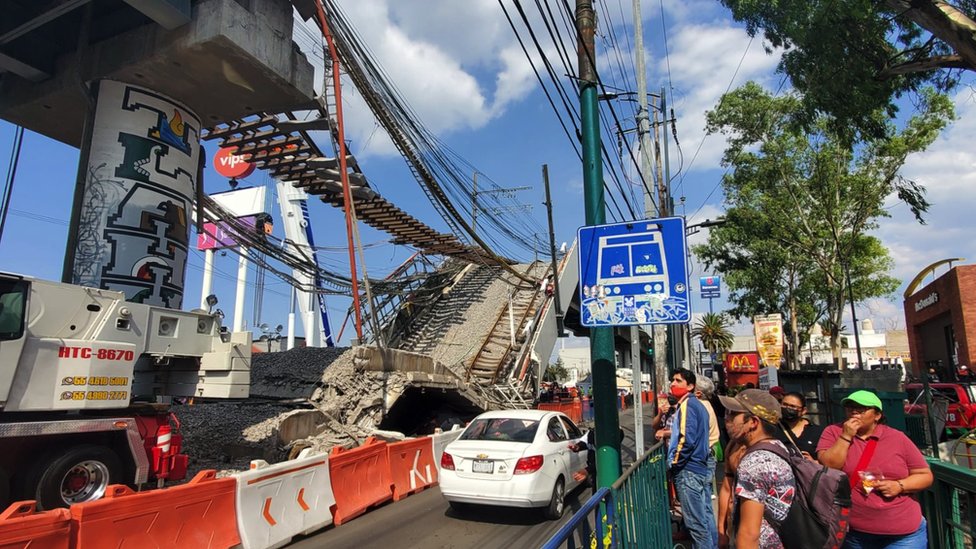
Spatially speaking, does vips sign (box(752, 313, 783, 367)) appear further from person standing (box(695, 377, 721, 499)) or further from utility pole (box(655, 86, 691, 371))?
person standing (box(695, 377, 721, 499))

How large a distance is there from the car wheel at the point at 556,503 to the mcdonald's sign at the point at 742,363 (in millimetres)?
17830

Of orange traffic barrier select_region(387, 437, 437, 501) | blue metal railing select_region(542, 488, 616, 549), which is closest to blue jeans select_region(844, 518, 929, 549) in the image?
blue metal railing select_region(542, 488, 616, 549)

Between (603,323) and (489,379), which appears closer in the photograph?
(603,323)

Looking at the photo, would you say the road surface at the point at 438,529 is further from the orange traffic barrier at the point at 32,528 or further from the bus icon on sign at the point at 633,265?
the bus icon on sign at the point at 633,265

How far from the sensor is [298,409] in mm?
12961

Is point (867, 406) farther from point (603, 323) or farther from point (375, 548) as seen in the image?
point (375, 548)

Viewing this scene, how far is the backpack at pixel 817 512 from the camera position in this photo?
3082 millimetres

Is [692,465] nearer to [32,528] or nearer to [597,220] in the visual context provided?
[597,220]

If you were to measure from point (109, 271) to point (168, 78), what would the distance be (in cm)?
470

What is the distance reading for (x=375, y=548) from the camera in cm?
675

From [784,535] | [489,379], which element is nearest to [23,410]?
[784,535]

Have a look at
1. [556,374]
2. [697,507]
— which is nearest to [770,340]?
[697,507]

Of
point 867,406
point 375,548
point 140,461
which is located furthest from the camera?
point 140,461

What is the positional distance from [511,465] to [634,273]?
4140 millimetres
